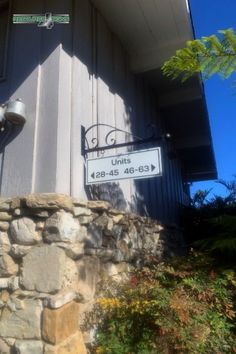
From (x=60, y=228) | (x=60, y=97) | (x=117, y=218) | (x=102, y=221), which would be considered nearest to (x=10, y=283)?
(x=60, y=228)

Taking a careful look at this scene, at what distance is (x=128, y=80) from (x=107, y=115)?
141 centimetres

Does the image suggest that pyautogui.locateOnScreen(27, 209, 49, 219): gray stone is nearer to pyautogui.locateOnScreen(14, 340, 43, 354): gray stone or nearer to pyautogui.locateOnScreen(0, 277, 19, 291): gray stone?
pyautogui.locateOnScreen(0, 277, 19, 291): gray stone

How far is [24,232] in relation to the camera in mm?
3018

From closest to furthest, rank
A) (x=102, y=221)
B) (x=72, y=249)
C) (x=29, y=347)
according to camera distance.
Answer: (x=29, y=347), (x=72, y=249), (x=102, y=221)

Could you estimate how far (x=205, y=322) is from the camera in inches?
117

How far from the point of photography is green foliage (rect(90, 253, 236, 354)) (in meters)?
2.81

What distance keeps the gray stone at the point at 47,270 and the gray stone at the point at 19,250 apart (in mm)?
39

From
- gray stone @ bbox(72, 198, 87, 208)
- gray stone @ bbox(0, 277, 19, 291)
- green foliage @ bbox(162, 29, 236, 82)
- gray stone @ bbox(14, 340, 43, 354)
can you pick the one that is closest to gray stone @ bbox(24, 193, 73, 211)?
gray stone @ bbox(72, 198, 87, 208)

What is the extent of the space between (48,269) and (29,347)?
624 millimetres

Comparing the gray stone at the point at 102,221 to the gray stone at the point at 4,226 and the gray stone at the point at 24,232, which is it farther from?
the gray stone at the point at 4,226

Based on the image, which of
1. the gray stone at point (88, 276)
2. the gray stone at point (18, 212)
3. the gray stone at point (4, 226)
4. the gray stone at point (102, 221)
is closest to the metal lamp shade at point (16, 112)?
the gray stone at point (18, 212)

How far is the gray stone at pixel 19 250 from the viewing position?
2.98m

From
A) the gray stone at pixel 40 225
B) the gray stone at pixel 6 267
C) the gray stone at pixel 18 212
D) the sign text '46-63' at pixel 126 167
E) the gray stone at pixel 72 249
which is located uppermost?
the sign text '46-63' at pixel 126 167

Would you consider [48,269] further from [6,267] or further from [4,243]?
[4,243]
